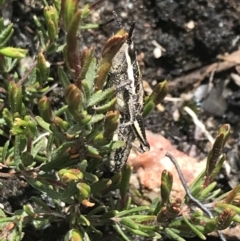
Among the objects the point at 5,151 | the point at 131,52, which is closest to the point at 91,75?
the point at 131,52

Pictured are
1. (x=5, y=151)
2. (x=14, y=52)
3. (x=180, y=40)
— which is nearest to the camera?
(x=14, y=52)

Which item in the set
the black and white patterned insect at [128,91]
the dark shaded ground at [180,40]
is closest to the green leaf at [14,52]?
the black and white patterned insect at [128,91]

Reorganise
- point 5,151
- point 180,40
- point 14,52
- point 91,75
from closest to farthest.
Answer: point 91,75, point 14,52, point 5,151, point 180,40

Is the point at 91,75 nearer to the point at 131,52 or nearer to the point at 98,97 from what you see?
the point at 98,97

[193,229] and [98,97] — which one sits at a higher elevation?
[98,97]

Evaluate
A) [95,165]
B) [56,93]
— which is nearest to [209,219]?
[95,165]

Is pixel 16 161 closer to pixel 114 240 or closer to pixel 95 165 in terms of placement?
pixel 95 165

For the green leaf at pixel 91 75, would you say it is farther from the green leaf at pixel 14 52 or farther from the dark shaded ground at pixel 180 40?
the dark shaded ground at pixel 180 40
